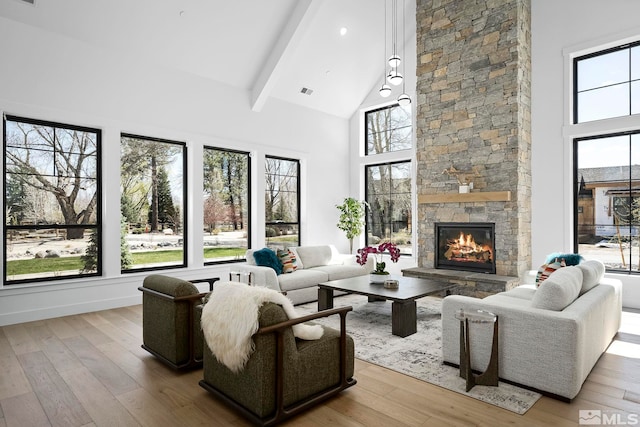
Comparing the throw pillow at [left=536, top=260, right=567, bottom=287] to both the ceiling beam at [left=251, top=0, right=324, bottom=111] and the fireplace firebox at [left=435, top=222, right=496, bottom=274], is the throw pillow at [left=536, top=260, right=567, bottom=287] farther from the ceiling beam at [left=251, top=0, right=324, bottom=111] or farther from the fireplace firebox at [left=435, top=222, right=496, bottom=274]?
the ceiling beam at [left=251, top=0, right=324, bottom=111]

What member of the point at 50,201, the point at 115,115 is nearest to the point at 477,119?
Result: the point at 115,115

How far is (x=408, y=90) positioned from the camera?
7770mm

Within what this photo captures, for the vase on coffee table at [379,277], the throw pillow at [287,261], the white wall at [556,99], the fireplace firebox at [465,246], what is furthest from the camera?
the fireplace firebox at [465,246]

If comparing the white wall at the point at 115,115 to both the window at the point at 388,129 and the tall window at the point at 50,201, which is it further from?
the window at the point at 388,129

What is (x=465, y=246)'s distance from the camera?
6535mm

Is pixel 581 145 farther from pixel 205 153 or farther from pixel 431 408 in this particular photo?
pixel 205 153

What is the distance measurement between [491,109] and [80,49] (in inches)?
238

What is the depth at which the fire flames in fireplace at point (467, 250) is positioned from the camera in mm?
6316

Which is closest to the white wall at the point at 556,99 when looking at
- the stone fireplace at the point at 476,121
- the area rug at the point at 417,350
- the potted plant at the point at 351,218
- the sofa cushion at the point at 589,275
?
the stone fireplace at the point at 476,121

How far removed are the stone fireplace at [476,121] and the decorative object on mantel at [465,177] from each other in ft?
0.05

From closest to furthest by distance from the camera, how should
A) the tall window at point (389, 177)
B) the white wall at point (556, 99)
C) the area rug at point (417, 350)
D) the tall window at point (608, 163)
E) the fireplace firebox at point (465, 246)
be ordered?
the area rug at point (417, 350) → the tall window at point (608, 163) → the white wall at point (556, 99) → the fireplace firebox at point (465, 246) → the tall window at point (389, 177)

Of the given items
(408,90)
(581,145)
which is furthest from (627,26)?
(408,90)

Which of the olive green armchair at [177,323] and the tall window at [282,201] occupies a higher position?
the tall window at [282,201]

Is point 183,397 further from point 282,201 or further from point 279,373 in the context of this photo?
point 282,201
